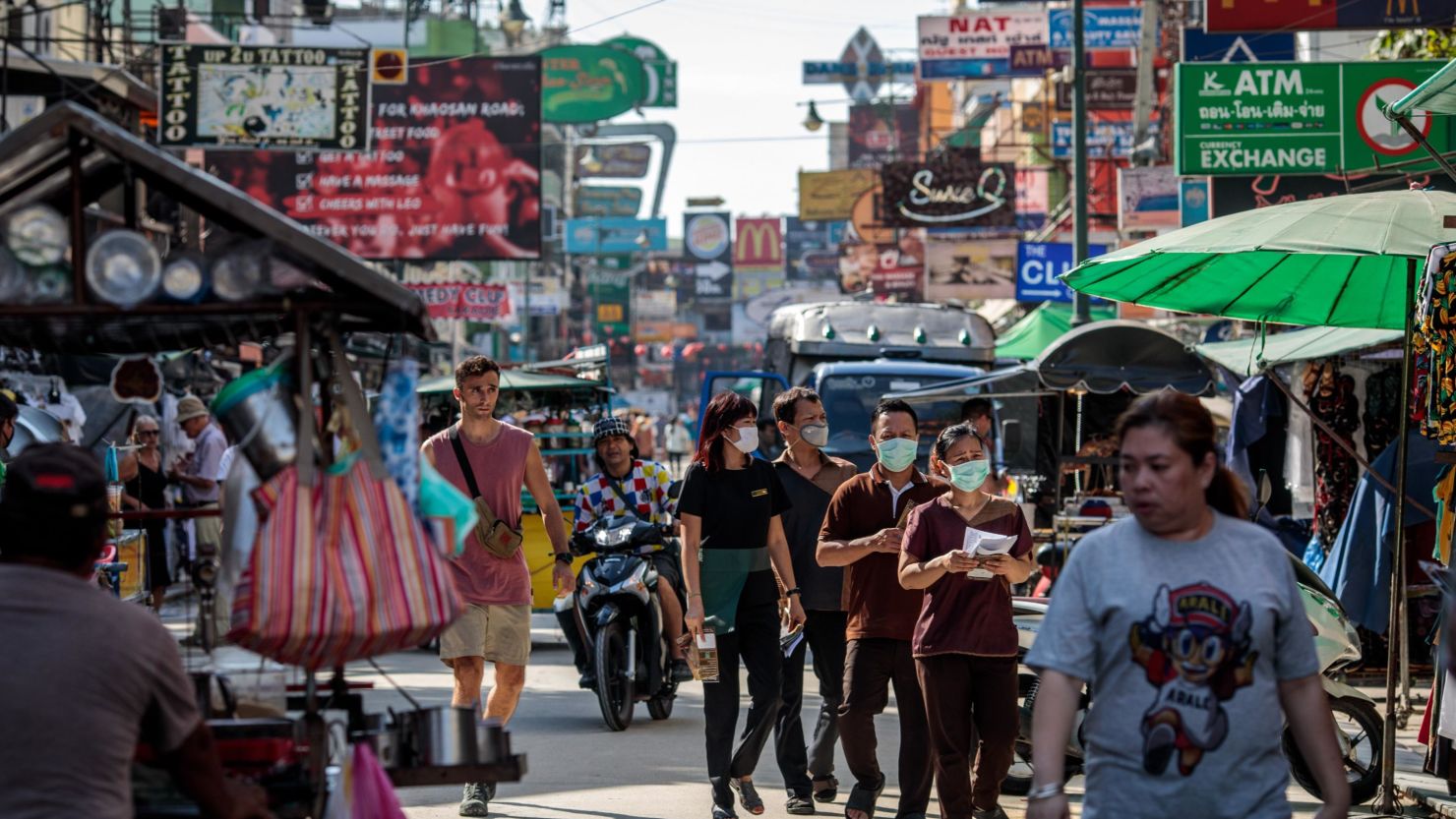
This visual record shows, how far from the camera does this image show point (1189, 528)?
4.37 m

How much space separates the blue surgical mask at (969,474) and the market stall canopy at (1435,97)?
2286 mm

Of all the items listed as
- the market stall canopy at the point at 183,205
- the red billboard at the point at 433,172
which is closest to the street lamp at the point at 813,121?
A: the red billboard at the point at 433,172

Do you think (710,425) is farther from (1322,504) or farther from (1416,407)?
(1322,504)

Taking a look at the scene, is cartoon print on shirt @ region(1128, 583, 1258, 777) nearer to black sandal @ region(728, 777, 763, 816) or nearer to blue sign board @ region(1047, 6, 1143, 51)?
black sandal @ region(728, 777, 763, 816)

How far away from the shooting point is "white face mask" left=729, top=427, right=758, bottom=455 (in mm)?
8258

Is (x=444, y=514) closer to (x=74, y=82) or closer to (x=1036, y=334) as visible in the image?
(x=1036, y=334)

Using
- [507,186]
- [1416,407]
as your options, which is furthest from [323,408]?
[507,186]

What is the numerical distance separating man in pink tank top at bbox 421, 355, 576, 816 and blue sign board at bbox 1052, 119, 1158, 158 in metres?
23.6

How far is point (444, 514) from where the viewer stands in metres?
4.83

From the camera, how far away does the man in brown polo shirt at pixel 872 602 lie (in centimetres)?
793

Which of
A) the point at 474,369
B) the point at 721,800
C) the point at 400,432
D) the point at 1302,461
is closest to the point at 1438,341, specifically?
the point at 721,800

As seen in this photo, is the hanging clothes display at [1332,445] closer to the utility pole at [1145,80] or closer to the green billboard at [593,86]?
the utility pole at [1145,80]

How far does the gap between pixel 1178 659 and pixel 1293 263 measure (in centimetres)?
562

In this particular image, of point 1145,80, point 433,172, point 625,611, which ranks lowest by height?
point 625,611
